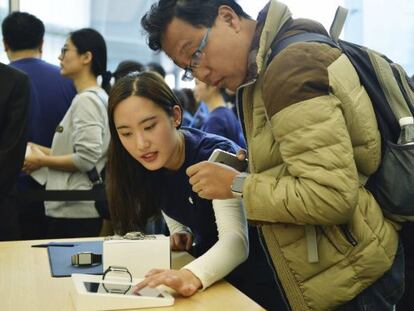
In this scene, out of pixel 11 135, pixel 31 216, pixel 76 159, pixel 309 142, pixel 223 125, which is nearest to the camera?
pixel 309 142

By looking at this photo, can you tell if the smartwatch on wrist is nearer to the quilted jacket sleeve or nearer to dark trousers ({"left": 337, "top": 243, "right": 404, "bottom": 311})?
the quilted jacket sleeve

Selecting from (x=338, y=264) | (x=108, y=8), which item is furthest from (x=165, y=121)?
(x=108, y=8)

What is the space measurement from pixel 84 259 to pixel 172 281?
37cm

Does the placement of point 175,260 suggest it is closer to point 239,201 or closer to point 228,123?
point 239,201

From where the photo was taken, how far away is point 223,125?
2916mm

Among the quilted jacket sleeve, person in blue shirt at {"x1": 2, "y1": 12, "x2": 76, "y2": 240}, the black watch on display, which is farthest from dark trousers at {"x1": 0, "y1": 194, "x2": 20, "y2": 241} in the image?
the quilted jacket sleeve

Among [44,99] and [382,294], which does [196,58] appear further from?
[44,99]

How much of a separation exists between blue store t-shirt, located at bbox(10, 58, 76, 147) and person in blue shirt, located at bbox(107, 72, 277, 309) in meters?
1.16

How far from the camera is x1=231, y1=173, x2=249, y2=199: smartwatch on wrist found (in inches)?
42.0

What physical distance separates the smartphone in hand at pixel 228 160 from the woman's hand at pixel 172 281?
0.27 m

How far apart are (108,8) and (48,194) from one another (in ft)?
11.2

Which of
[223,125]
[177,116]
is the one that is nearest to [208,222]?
[177,116]

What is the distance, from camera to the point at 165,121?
1501 millimetres

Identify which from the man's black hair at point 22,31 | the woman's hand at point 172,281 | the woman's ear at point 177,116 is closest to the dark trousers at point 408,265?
the woman's hand at point 172,281
